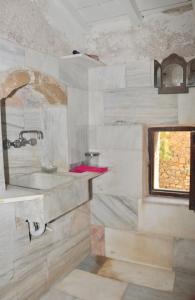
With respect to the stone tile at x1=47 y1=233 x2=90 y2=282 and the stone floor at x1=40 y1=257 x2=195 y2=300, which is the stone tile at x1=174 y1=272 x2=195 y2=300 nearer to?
the stone floor at x1=40 y1=257 x2=195 y2=300

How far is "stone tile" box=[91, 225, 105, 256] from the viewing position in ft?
7.59

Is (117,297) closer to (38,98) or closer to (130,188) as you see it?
(130,188)

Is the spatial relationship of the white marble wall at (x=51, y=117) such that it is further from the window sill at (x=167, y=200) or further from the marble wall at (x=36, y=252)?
the window sill at (x=167, y=200)

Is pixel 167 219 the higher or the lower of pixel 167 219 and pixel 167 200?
the lower

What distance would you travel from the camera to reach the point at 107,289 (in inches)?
71.7

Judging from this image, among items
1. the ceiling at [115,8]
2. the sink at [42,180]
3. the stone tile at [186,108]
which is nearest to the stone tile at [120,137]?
the stone tile at [186,108]

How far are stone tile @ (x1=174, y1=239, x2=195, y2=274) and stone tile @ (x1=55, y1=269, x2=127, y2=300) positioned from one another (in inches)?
19.5

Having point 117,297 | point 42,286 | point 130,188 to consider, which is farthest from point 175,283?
point 42,286

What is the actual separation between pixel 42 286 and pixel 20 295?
0.22 metres

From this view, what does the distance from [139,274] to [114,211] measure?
545 mm

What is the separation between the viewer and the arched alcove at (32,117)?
1594 millimetres

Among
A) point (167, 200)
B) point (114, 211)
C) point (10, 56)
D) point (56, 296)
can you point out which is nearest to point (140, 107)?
point (167, 200)

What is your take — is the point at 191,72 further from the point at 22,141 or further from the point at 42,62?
the point at 22,141

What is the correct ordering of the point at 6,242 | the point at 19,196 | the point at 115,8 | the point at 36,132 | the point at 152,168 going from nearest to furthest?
the point at 19,196 → the point at 6,242 → the point at 36,132 → the point at 115,8 → the point at 152,168
